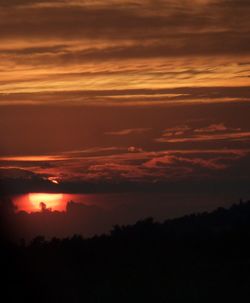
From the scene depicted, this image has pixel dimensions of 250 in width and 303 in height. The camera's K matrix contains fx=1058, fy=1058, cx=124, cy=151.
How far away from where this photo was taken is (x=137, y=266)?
81.4 ft

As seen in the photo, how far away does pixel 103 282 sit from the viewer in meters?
23.6

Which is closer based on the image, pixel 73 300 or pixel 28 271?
pixel 73 300

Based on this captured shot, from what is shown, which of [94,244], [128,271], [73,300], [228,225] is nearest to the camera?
[73,300]

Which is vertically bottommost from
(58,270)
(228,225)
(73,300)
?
(73,300)

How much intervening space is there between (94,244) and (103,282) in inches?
142

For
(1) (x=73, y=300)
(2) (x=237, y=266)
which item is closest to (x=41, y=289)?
(1) (x=73, y=300)

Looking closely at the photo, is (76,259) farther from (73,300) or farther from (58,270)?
(73,300)

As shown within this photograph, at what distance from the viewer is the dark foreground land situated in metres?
23.1

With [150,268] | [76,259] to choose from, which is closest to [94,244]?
[76,259]

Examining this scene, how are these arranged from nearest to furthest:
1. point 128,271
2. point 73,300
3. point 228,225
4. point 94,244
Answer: point 73,300, point 128,271, point 94,244, point 228,225

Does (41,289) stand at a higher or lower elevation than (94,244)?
lower

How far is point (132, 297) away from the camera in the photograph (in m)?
22.9

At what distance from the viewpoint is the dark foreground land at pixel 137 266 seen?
75.7ft

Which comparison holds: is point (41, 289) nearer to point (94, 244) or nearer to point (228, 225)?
point (94, 244)
